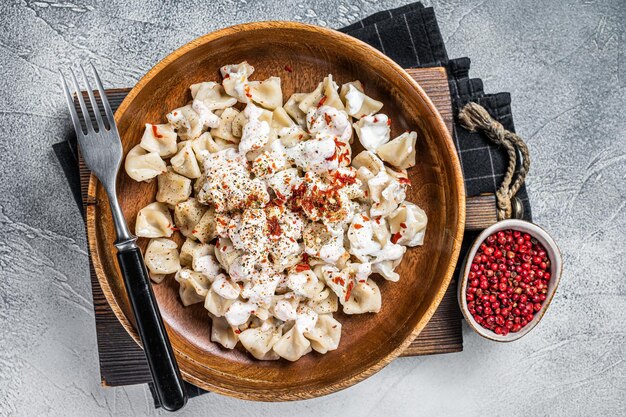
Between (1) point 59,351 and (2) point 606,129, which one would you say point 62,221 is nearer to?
(1) point 59,351

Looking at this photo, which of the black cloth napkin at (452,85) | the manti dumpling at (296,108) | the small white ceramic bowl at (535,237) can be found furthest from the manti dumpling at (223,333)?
the small white ceramic bowl at (535,237)

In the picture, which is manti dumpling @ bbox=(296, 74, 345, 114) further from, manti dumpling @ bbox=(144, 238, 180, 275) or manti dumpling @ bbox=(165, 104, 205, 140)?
manti dumpling @ bbox=(144, 238, 180, 275)

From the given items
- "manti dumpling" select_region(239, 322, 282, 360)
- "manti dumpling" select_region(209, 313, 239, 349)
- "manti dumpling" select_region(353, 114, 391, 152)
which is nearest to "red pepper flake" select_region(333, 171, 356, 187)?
"manti dumpling" select_region(353, 114, 391, 152)

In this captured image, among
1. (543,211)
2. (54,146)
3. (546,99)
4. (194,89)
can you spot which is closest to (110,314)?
(54,146)

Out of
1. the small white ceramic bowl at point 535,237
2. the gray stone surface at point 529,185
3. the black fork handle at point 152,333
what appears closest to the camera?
the black fork handle at point 152,333

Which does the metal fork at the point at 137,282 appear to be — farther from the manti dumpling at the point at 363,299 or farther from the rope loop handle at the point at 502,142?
the rope loop handle at the point at 502,142

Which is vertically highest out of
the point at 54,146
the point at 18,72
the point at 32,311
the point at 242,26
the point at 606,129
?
the point at 242,26
